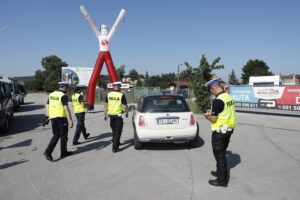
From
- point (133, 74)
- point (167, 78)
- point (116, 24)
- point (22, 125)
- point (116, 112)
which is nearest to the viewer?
point (116, 112)

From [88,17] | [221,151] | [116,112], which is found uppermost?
[88,17]

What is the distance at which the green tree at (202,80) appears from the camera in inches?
656

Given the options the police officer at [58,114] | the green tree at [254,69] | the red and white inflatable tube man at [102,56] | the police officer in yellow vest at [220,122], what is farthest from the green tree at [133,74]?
the police officer in yellow vest at [220,122]

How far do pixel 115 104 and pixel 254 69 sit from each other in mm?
89140

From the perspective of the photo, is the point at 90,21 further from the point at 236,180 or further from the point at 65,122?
the point at 236,180

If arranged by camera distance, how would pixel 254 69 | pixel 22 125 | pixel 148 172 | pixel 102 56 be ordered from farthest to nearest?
pixel 254 69
pixel 102 56
pixel 22 125
pixel 148 172

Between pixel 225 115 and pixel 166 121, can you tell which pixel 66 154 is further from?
pixel 225 115

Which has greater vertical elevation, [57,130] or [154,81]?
[154,81]

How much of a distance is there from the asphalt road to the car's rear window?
3.37 ft

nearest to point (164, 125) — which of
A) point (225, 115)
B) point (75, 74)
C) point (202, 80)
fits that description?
point (225, 115)

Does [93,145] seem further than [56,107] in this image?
Yes

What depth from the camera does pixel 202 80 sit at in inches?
664

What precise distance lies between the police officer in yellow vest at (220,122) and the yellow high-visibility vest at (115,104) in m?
3.01

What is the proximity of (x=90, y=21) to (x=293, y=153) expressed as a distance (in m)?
18.6
